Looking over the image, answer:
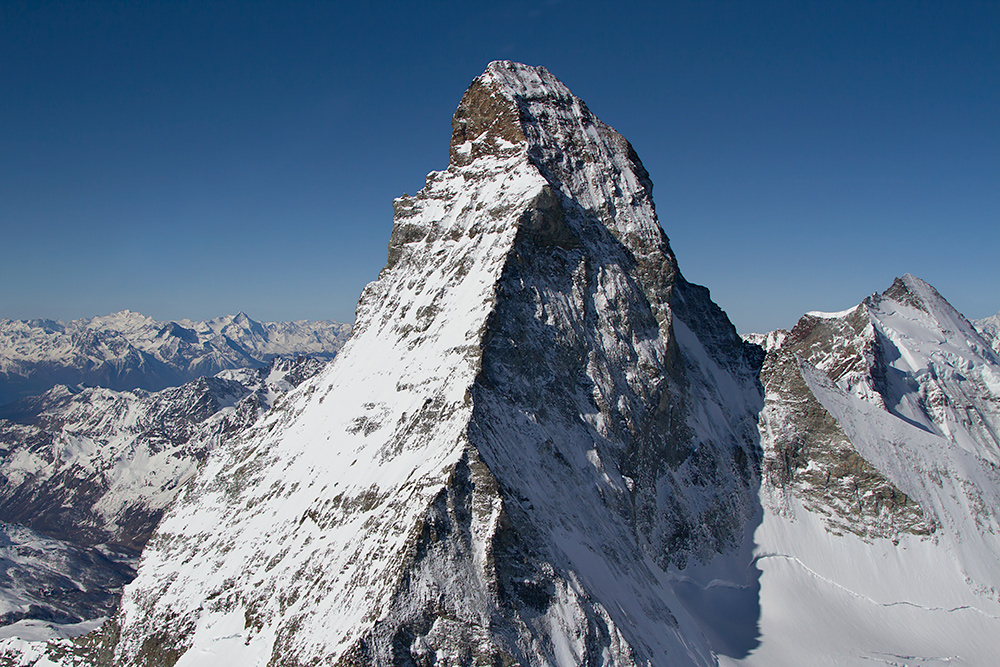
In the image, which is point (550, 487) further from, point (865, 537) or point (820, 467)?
point (865, 537)

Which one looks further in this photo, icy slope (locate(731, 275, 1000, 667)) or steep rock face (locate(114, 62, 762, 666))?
icy slope (locate(731, 275, 1000, 667))

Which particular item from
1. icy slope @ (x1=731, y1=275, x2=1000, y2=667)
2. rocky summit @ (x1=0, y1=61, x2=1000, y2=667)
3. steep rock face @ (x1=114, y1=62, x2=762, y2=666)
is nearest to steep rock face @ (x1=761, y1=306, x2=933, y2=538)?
icy slope @ (x1=731, y1=275, x2=1000, y2=667)

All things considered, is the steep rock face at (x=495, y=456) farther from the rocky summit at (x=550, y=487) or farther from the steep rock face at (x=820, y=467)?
the steep rock face at (x=820, y=467)

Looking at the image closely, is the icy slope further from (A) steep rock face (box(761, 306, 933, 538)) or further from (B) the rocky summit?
(B) the rocky summit

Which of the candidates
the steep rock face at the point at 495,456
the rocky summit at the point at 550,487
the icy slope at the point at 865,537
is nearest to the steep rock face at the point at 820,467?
the icy slope at the point at 865,537

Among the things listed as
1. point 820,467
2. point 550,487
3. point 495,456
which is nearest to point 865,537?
point 820,467
